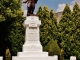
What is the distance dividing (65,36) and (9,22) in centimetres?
953

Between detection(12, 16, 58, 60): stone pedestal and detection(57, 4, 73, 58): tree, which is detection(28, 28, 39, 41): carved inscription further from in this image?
detection(57, 4, 73, 58): tree

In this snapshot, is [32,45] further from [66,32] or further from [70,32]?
[66,32]

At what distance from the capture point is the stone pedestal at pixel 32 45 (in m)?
19.6

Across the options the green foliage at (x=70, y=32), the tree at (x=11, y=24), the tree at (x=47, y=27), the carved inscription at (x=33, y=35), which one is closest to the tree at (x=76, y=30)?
the green foliage at (x=70, y=32)

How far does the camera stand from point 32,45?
20.2 meters

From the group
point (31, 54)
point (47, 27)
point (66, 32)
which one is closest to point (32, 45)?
point (31, 54)

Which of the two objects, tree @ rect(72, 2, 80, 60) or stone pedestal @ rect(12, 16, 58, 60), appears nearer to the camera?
stone pedestal @ rect(12, 16, 58, 60)

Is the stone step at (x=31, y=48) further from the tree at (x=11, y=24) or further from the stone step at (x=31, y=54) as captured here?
the tree at (x=11, y=24)

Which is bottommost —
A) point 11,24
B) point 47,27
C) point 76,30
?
point 76,30

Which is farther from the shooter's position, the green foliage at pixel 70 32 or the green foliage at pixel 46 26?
the green foliage at pixel 46 26

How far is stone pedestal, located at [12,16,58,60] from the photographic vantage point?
64.4 feet

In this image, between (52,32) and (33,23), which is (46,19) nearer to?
(52,32)

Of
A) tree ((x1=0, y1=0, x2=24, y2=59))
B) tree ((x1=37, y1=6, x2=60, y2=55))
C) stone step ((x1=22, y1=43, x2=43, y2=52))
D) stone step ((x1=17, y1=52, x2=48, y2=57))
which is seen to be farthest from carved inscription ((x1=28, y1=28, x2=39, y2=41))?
tree ((x1=37, y1=6, x2=60, y2=55))

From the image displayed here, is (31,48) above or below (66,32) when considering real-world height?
below
